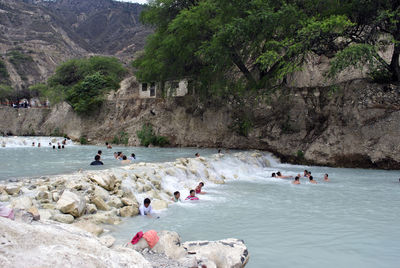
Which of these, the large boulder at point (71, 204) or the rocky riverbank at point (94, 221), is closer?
the rocky riverbank at point (94, 221)

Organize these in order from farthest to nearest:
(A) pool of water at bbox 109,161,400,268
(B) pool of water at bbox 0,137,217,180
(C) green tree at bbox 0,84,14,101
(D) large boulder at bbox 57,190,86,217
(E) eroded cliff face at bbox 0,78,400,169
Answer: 1. (C) green tree at bbox 0,84,14,101
2. (E) eroded cliff face at bbox 0,78,400,169
3. (B) pool of water at bbox 0,137,217,180
4. (D) large boulder at bbox 57,190,86,217
5. (A) pool of water at bbox 109,161,400,268

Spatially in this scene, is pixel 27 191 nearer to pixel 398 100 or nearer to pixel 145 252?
pixel 145 252

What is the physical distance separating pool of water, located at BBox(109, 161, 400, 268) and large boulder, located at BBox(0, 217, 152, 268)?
6.85 ft

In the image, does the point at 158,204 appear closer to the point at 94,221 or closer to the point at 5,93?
the point at 94,221

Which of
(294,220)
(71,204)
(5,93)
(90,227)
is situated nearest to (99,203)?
(71,204)

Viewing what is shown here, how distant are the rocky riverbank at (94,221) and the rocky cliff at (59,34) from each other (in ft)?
175

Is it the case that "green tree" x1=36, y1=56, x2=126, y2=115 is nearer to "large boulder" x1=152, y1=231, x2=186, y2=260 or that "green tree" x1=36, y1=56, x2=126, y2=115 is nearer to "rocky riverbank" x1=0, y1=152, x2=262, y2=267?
"rocky riverbank" x1=0, y1=152, x2=262, y2=267

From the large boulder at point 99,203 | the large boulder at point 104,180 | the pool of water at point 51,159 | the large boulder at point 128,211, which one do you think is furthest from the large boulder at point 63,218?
the pool of water at point 51,159

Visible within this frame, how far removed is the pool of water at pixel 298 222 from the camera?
4.46 m

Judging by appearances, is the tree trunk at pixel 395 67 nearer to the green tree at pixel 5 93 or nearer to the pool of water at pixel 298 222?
the pool of water at pixel 298 222

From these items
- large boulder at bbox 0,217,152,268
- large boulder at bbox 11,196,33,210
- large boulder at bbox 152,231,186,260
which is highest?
large boulder at bbox 0,217,152,268

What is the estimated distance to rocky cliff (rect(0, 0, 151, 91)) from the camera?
67.2m

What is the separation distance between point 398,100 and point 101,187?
547 inches

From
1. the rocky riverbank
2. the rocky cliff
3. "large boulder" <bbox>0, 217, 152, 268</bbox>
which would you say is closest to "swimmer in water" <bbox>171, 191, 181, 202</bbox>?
the rocky riverbank
